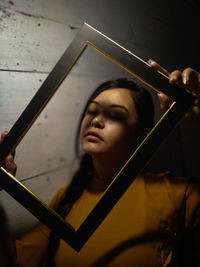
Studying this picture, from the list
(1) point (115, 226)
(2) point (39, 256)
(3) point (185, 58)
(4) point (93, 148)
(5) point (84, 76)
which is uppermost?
(3) point (185, 58)

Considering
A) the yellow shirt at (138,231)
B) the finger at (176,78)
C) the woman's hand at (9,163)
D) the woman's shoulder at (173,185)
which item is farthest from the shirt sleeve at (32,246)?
the finger at (176,78)

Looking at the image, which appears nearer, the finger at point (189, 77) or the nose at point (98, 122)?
the finger at point (189, 77)

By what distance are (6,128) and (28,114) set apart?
0.16 meters

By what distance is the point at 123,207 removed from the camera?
0.52m

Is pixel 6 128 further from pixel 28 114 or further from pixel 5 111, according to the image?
pixel 28 114

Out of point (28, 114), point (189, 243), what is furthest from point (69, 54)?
point (189, 243)

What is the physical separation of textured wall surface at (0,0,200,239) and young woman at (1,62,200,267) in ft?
0.32

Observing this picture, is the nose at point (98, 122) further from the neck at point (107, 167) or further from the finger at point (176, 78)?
the finger at point (176, 78)

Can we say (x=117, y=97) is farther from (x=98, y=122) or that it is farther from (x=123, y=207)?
(x=123, y=207)

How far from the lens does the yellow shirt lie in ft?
1.51

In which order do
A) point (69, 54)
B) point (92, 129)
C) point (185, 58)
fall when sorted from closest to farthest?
point (69, 54), point (92, 129), point (185, 58)

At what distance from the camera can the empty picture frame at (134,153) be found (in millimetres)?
377

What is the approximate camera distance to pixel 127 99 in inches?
21.8

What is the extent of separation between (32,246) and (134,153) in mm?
391
